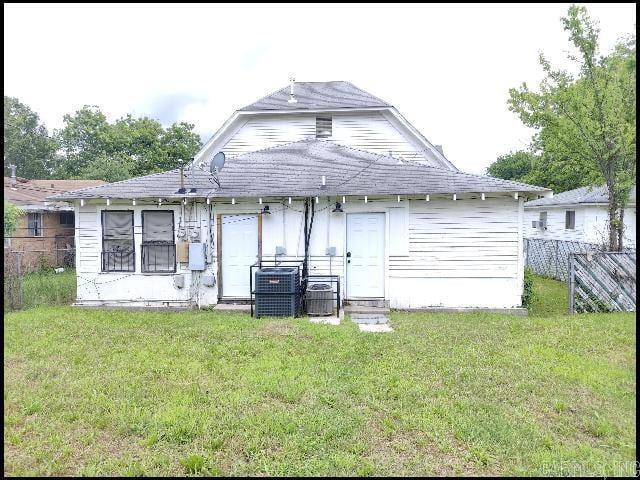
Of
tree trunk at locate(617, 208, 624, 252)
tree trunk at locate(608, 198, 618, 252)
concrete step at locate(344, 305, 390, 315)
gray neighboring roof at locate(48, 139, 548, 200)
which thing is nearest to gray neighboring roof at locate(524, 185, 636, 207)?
tree trunk at locate(617, 208, 624, 252)

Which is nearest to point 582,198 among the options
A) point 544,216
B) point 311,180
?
point 544,216

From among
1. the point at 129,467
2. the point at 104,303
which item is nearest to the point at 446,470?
the point at 129,467

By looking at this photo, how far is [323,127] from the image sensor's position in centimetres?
1261

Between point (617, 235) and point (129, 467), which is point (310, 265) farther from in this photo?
point (617, 235)

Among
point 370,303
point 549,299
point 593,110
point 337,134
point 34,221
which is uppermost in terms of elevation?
point 593,110

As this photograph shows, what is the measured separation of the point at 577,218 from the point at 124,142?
3213 cm

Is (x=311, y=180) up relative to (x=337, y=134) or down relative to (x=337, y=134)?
down

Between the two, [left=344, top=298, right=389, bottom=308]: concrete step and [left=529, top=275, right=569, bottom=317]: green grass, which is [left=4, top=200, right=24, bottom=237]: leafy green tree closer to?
[left=344, top=298, right=389, bottom=308]: concrete step

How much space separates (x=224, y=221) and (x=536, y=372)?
6.80 meters

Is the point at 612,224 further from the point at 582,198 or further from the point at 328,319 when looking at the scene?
the point at 328,319

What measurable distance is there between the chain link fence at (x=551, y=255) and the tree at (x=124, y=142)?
91.7 ft

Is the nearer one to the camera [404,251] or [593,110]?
[404,251]

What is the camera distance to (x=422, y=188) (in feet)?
28.5

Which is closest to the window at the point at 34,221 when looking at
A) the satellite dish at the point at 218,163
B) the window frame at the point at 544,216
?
the satellite dish at the point at 218,163
